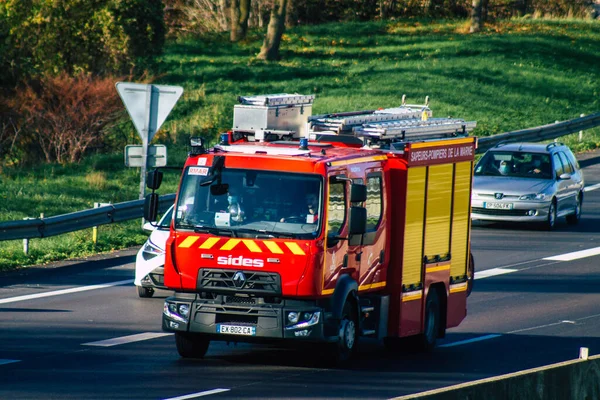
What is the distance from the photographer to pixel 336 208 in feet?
40.2

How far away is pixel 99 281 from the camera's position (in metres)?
18.5

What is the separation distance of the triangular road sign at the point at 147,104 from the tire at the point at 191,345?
8.44 metres

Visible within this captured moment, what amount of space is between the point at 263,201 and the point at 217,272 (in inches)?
32.1

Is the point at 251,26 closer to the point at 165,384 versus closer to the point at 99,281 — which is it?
the point at 99,281

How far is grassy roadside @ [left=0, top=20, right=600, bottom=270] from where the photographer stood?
92.3 feet

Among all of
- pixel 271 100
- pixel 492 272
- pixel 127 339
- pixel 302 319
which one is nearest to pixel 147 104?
pixel 492 272

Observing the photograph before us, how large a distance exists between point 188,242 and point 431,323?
139 inches

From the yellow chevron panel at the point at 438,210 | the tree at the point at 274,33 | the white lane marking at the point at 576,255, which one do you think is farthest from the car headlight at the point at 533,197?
the tree at the point at 274,33

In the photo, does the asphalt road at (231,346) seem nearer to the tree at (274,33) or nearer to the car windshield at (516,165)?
the car windshield at (516,165)

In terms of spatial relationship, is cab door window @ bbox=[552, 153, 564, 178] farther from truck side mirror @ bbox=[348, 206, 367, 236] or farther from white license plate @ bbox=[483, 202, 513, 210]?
truck side mirror @ bbox=[348, 206, 367, 236]

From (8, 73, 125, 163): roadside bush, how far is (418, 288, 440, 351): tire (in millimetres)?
19353

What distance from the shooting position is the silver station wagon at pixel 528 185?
82.5 feet

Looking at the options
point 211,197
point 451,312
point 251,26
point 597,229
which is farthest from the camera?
point 251,26

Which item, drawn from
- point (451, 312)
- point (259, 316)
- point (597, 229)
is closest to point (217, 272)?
point (259, 316)
